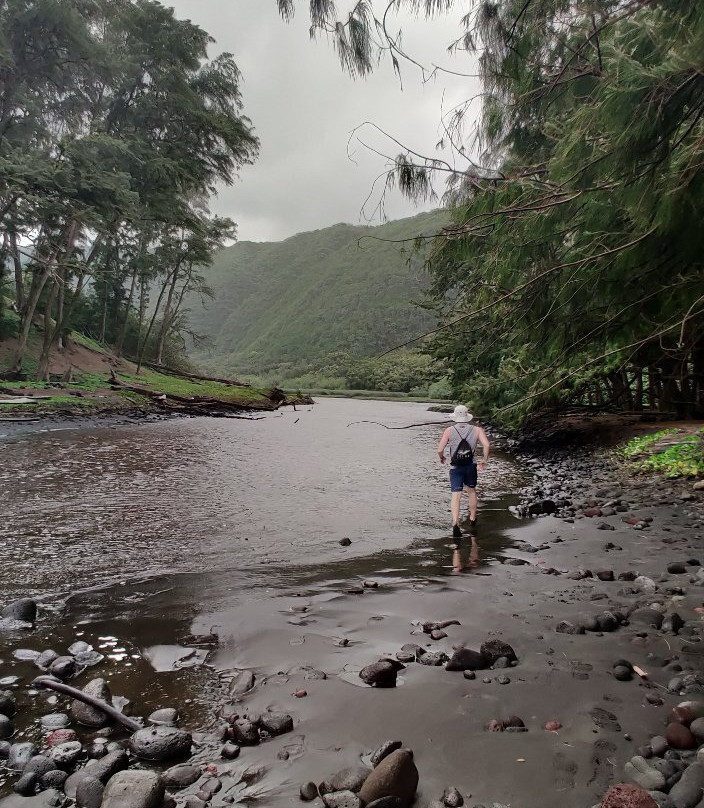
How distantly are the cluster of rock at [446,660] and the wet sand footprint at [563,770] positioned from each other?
34.7 inches

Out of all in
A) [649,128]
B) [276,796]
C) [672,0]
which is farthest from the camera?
[649,128]

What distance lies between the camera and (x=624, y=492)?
9367 millimetres

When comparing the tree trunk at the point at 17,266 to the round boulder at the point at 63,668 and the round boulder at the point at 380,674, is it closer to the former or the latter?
the round boulder at the point at 63,668

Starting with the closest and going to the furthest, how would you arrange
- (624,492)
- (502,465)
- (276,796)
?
(276,796)
(624,492)
(502,465)

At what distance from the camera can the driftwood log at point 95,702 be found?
283 centimetres

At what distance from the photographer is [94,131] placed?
2212 centimetres

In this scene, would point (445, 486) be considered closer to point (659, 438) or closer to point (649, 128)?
point (659, 438)

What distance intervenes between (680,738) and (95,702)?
3.13 metres

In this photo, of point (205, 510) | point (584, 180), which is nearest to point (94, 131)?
point (205, 510)

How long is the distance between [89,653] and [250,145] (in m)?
29.7

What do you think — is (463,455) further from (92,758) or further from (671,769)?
(92,758)

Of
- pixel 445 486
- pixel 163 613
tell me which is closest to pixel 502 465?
pixel 445 486

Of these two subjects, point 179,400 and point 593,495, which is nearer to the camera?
point 593,495

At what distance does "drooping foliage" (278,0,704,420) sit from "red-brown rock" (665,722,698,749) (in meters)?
2.46
